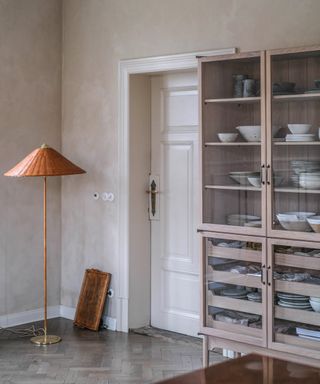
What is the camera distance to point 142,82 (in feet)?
17.9

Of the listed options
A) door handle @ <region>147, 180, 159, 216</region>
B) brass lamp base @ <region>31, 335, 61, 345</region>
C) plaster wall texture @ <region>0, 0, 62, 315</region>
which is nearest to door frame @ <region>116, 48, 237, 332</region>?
door handle @ <region>147, 180, 159, 216</region>

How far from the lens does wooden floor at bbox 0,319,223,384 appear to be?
4320 mm

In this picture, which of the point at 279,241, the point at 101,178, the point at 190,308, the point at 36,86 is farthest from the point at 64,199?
the point at 279,241

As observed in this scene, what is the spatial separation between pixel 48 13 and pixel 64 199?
1624 millimetres

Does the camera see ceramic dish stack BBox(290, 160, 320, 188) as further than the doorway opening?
No

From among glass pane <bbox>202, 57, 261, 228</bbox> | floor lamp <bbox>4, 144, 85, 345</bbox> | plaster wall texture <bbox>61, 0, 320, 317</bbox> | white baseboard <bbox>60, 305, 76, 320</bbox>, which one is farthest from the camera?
white baseboard <bbox>60, 305, 76, 320</bbox>

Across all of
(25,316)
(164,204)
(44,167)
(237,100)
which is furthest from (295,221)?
(25,316)

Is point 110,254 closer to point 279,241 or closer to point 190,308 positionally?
point 190,308

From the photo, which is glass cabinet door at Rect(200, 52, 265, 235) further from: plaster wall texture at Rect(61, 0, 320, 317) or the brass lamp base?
the brass lamp base

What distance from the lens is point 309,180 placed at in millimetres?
3908

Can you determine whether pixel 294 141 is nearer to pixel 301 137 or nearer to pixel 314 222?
pixel 301 137

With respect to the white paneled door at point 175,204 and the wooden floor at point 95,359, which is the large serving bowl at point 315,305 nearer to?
the wooden floor at point 95,359

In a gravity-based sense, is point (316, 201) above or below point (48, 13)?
below

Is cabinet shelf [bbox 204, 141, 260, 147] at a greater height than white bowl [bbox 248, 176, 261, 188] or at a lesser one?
greater
